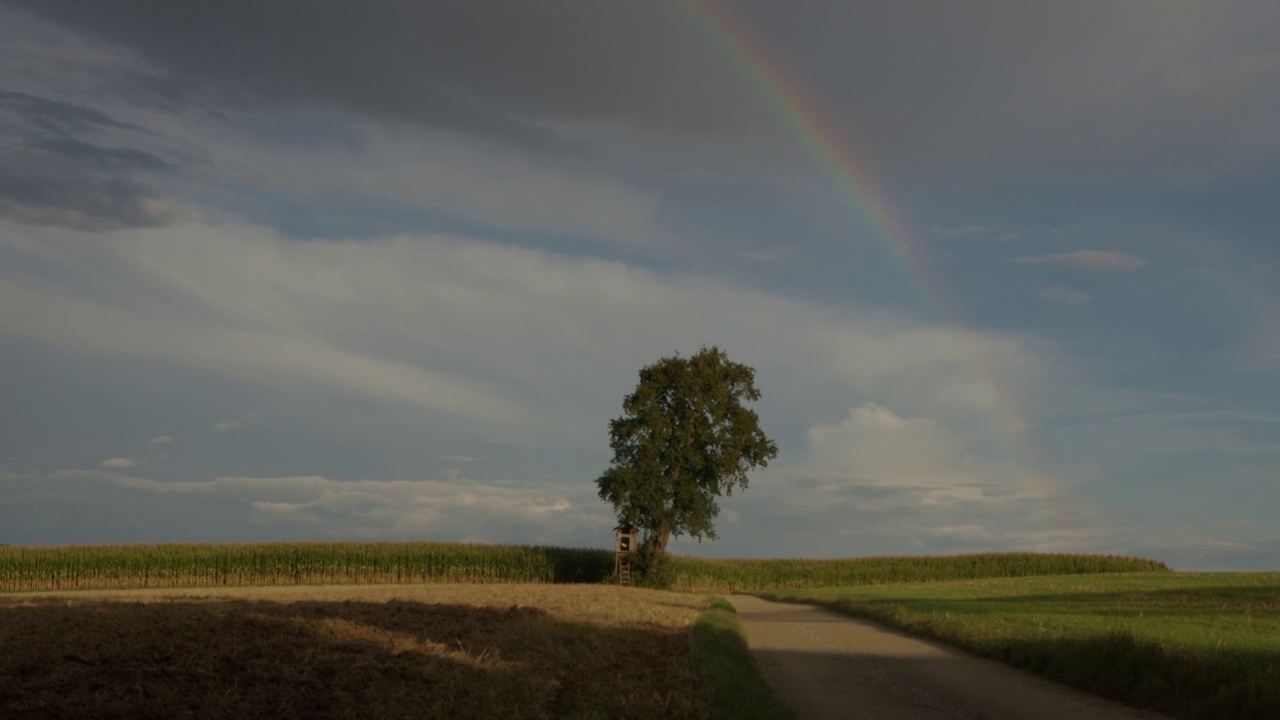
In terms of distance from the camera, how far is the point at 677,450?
198 ft

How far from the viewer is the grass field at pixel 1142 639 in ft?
45.0

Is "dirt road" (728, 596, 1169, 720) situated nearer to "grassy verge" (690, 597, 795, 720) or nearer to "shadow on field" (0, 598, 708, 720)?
"grassy verge" (690, 597, 795, 720)

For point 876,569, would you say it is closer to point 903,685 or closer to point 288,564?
point 288,564

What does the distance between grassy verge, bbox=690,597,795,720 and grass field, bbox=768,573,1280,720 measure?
16.8 feet

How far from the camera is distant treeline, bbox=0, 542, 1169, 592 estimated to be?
5966cm

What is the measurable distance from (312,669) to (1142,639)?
14.1 meters

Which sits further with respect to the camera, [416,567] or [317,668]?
[416,567]

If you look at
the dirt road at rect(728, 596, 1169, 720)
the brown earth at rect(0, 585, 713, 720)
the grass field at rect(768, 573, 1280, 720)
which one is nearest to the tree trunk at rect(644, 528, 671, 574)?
the grass field at rect(768, 573, 1280, 720)

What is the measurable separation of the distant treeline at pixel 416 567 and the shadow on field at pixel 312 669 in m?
45.8

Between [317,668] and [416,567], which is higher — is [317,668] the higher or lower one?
the lower one

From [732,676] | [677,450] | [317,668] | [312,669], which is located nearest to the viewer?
[312,669]

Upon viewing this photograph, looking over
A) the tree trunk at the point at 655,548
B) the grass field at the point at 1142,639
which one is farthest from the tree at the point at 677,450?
the grass field at the point at 1142,639

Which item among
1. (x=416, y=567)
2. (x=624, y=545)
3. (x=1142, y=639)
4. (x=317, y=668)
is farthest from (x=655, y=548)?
(x=317, y=668)

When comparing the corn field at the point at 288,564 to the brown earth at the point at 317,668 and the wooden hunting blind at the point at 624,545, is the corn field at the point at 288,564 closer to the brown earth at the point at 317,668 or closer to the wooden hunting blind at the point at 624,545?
the wooden hunting blind at the point at 624,545
